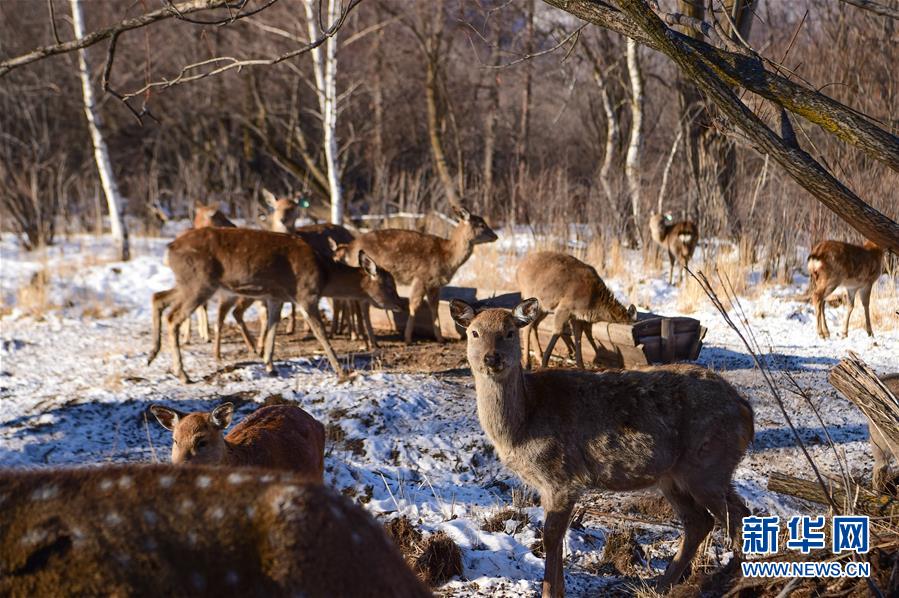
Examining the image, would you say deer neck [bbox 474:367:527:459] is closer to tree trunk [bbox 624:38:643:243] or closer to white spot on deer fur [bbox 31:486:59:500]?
white spot on deer fur [bbox 31:486:59:500]

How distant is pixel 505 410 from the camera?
17.4 ft

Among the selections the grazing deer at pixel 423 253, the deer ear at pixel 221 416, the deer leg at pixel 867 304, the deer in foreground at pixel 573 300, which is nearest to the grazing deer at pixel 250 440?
the deer ear at pixel 221 416

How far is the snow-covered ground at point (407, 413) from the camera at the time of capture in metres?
5.93

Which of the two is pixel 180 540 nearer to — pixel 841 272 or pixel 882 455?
pixel 882 455

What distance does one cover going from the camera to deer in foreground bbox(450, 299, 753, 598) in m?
5.08

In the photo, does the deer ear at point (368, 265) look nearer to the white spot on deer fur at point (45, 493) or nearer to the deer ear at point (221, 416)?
the deer ear at point (221, 416)

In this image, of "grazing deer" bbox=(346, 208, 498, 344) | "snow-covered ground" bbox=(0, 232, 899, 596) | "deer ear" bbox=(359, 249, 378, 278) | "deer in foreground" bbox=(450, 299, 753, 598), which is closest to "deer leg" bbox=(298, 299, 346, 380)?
"snow-covered ground" bbox=(0, 232, 899, 596)

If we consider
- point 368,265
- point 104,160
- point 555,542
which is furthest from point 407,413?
point 104,160

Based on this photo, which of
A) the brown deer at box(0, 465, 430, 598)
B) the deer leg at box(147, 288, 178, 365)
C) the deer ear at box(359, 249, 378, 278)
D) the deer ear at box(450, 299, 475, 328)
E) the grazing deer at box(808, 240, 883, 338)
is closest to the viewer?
the brown deer at box(0, 465, 430, 598)

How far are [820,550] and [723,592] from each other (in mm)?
830

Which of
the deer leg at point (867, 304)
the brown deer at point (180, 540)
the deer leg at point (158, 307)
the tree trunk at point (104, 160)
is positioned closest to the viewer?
the brown deer at point (180, 540)

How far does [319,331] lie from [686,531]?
546cm

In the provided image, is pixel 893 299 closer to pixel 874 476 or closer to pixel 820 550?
pixel 874 476

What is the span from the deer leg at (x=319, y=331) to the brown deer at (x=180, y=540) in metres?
6.60
